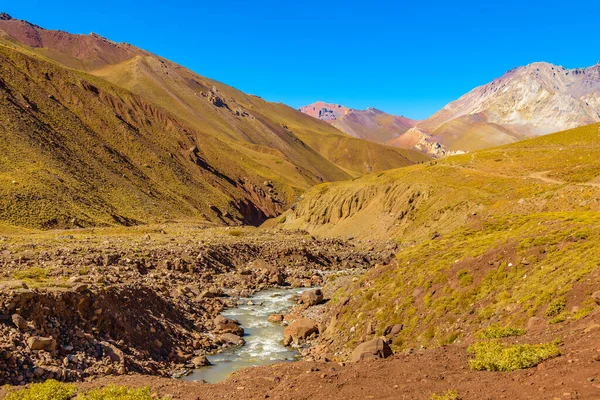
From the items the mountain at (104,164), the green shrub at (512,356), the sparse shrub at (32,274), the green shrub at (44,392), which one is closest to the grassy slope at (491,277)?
the green shrub at (512,356)

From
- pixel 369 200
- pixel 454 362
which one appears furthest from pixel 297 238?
pixel 454 362

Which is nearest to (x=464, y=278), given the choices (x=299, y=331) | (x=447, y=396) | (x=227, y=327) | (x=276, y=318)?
(x=299, y=331)

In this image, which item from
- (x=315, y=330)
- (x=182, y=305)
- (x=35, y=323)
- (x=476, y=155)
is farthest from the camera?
(x=476, y=155)

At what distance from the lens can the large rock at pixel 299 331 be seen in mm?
33531

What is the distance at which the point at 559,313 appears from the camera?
21328 mm

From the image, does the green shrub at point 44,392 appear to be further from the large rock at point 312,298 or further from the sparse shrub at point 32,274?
the large rock at point 312,298

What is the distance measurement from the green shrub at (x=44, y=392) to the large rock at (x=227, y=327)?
16200 millimetres

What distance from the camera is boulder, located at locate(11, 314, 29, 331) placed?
23.5 metres

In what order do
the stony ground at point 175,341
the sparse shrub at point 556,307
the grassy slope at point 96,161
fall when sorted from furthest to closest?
the grassy slope at point 96,161
the sparse shrub at point 556,307
the stony ground at point 175,341

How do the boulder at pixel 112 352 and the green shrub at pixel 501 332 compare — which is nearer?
the green shrub at pixel 501 332

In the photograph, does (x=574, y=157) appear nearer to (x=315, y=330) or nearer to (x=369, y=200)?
(x=369, y=200)

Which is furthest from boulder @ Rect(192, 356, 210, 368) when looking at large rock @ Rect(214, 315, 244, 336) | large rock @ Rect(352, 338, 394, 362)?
large rock @ Rect(352, 338, 394, 362)

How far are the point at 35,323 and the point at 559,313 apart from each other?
25641 millimetres

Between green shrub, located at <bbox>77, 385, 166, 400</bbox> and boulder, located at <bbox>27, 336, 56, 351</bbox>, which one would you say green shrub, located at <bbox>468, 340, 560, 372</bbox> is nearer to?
green shrub, located at <bbox>77, 385, 166, 400</bbox>
